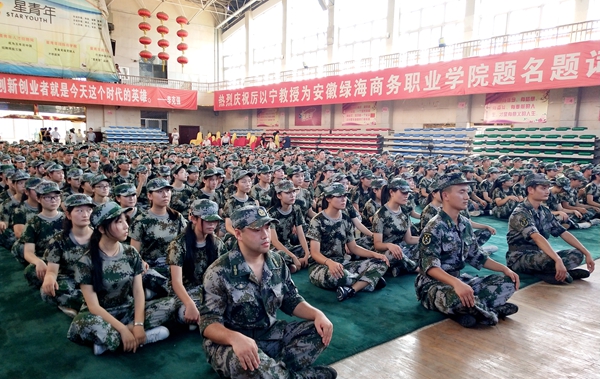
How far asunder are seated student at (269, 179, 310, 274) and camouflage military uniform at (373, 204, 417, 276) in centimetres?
81

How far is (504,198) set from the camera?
7500 mm

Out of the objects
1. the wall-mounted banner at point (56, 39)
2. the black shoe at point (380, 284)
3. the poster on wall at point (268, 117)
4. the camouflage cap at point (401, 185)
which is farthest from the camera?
the poster on wall at point (268, 117)

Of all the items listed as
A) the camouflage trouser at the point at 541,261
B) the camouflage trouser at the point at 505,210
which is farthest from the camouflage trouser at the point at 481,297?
the camouflage trouser at the point at 505,210

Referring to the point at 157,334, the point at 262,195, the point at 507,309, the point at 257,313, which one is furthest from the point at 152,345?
the point at 262,195

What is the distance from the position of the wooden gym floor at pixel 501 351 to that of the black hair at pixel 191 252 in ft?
4.16

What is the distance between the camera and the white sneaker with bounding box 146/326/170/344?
9.25 ft

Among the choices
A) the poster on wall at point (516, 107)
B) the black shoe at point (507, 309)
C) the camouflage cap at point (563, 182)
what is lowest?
the black shoe at point (507, 309)

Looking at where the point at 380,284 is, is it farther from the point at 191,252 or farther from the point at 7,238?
the point at 7,238

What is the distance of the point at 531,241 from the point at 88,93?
2019 cm

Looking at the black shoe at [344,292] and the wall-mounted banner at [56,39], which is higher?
the wall-mounted banner at [56,39]

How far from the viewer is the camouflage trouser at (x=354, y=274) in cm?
380

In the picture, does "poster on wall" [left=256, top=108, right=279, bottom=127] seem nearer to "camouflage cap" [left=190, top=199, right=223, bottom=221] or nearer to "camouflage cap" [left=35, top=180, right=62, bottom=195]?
"camouflage cap" [left=35, top=180, right=62, bottom=195]

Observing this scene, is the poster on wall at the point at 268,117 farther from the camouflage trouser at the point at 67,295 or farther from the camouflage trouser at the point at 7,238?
the camouflage trouser at the point at 67,295

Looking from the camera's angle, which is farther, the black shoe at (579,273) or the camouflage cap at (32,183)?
the camouflage cap at (32,183)
